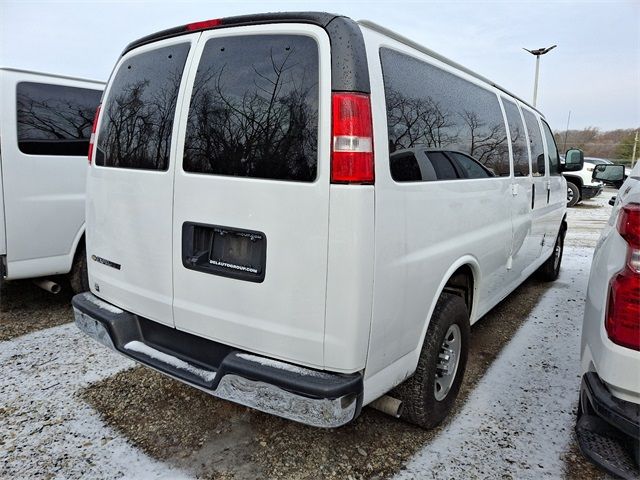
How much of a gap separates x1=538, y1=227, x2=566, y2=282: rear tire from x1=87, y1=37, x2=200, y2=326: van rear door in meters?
4.95

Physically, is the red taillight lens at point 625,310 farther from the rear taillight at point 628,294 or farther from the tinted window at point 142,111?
the tinted window at point 142,111

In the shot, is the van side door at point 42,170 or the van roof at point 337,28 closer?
the van roof at point 337,28

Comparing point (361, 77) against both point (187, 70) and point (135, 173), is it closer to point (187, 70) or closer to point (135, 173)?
point (187, 70)

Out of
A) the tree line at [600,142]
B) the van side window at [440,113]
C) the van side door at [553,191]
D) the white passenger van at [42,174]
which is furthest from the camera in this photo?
the tree line at [600,142]

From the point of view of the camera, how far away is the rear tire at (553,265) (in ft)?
Result: 19.0

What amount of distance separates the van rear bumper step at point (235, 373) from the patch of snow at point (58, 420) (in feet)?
1.69

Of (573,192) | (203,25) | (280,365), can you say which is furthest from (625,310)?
(573,192)

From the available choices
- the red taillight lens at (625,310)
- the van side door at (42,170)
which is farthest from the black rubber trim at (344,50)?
the van side door at (42,170)

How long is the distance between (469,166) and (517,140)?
4.11 feet

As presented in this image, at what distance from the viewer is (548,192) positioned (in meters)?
4.65

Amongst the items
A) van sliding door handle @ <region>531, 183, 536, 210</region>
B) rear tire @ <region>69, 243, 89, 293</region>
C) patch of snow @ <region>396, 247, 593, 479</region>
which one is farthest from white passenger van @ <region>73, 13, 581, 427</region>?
rear tire @ <region>69, 243, 89, 293</region>

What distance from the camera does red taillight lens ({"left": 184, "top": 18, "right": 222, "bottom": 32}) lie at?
2199 millimetres

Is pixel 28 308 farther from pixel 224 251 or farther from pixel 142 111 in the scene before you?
pixel 224 251

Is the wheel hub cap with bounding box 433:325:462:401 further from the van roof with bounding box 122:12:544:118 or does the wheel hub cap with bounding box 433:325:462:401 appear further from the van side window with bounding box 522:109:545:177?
the van side window with bounding box 522:109:545:177
